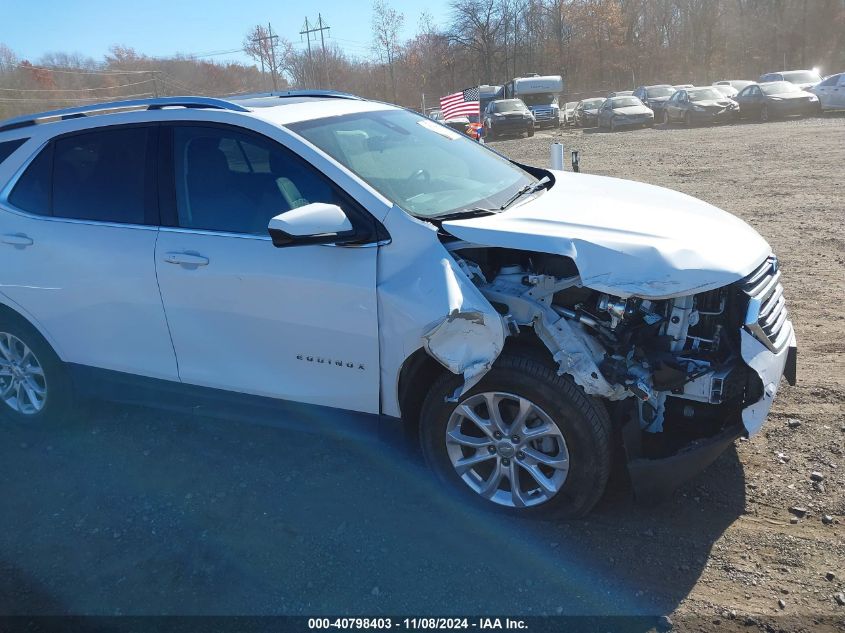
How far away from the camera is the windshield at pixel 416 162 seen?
3.37 m

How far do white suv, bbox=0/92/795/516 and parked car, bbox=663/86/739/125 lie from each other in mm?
25548

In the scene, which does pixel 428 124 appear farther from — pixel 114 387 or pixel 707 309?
pixel 114 387

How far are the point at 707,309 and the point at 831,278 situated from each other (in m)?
3.87

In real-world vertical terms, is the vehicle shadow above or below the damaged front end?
below

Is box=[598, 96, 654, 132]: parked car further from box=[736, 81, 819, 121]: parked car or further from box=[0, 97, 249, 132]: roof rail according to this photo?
box=[0, 97, 249, 132]: roof rail

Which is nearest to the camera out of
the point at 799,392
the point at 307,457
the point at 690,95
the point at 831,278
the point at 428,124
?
the point at 307,457

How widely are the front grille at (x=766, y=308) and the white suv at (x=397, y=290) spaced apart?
0.01 meters

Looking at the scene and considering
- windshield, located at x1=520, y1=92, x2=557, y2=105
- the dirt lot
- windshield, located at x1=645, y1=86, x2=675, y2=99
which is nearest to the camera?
the dirt lot

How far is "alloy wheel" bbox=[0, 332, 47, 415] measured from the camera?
4.20 meters

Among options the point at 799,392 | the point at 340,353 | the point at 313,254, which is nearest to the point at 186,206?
the point at 313,254

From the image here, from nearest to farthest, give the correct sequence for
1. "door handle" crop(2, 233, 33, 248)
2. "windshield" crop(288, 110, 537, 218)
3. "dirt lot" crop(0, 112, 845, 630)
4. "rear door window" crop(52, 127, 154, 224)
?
1. "dirt lot" crop(0, 112, 845, 630)
2. "windshield" crop(288, 110, 537, 218)
3. "rear door window" crop(52, 127, 154, 224)
4. "door handle" crop(2, 233, 33, 248)

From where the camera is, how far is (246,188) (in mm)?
3451

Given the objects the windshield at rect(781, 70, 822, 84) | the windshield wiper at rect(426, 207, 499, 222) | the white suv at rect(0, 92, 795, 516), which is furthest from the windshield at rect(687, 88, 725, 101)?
the windshield wiper at rect(426, 207, 499, 222)

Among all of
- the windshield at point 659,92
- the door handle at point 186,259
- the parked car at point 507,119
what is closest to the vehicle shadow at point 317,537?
the door handle at point 186,259
